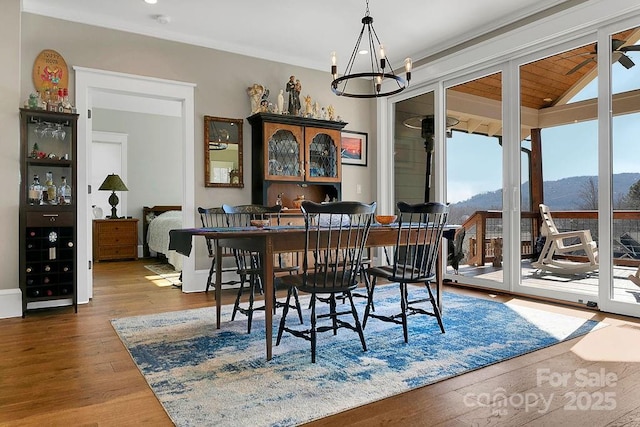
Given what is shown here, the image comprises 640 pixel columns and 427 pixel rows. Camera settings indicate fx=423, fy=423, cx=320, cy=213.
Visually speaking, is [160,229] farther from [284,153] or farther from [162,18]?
[162,18]

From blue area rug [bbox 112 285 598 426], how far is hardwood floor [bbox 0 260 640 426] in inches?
3.7

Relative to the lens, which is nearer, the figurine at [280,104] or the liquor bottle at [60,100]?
the liquor bottle at [60,100]

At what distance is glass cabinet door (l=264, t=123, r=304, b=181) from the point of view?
16.2ft

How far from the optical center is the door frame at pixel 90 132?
13.7 feet

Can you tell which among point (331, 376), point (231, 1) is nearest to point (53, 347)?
point (331, 376)

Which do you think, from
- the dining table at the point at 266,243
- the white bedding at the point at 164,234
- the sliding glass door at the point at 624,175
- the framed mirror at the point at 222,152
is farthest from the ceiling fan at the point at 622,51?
the white bedding at the point at 164,234

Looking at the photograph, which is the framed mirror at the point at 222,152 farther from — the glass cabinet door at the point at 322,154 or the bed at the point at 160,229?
the bed at the point at 160,229

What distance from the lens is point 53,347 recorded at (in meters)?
2.80

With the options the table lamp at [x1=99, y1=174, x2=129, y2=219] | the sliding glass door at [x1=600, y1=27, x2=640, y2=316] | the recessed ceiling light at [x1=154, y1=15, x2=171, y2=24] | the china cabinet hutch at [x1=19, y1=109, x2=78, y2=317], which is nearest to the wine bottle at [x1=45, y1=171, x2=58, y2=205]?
the china cabinet hutch at [x1=19, y1=109, x2=78, y2=317]

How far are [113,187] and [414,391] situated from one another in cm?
706

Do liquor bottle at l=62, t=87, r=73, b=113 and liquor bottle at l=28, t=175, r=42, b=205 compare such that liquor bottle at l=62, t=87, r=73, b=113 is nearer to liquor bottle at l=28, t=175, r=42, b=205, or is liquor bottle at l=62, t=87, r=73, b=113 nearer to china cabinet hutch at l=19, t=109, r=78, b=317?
china cabinet hutch at l=19, t=109, r=78, b=317

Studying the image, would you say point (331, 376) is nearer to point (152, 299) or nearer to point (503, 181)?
point (152, 299)

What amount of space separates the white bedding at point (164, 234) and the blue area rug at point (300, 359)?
8.95 ft

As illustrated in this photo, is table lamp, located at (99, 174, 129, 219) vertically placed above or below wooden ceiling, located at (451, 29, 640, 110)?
below
